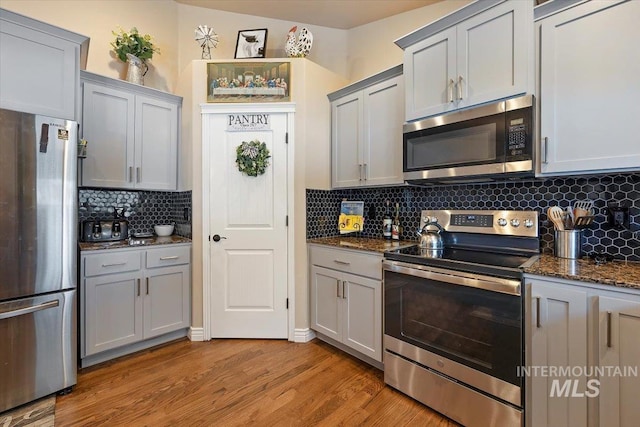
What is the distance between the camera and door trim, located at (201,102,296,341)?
2746 millimetres

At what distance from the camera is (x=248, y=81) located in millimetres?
2775

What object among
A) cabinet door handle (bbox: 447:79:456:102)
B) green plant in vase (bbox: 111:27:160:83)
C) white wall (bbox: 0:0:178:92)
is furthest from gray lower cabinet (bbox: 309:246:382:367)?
white wall (bbox: 0:0:178:92)

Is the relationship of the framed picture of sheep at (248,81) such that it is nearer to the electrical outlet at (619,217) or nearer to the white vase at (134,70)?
the white vase at (134,70)

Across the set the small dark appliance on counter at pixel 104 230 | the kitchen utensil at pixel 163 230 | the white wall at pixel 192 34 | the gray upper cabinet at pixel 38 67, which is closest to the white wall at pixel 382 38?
the white wall at pixel 192 34

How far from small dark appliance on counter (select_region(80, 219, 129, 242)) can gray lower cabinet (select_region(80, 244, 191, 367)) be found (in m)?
0.38

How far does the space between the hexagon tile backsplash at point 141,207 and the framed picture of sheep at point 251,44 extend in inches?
58.3

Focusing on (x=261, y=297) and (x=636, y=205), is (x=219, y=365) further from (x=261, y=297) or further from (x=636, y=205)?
(x=636, y=205)

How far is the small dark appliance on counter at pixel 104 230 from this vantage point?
8.48 feet

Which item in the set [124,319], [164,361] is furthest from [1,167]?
[164,361]

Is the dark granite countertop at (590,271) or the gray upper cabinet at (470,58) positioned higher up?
the gray upper cabinet at (470,58)

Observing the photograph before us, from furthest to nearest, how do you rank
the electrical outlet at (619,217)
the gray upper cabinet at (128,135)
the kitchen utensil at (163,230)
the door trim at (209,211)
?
the kitchen utensil at (163,230) < the door trim at (209,211) < the gray upper cabinet at (128,135) < the electrical outlet at (619,217)

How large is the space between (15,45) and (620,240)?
3.75 meters

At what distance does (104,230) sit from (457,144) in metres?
2.95

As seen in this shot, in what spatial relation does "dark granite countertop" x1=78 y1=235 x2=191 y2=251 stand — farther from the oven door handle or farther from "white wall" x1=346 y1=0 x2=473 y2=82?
"white wall" x1=346 y1=0 x2=473 y2=82
